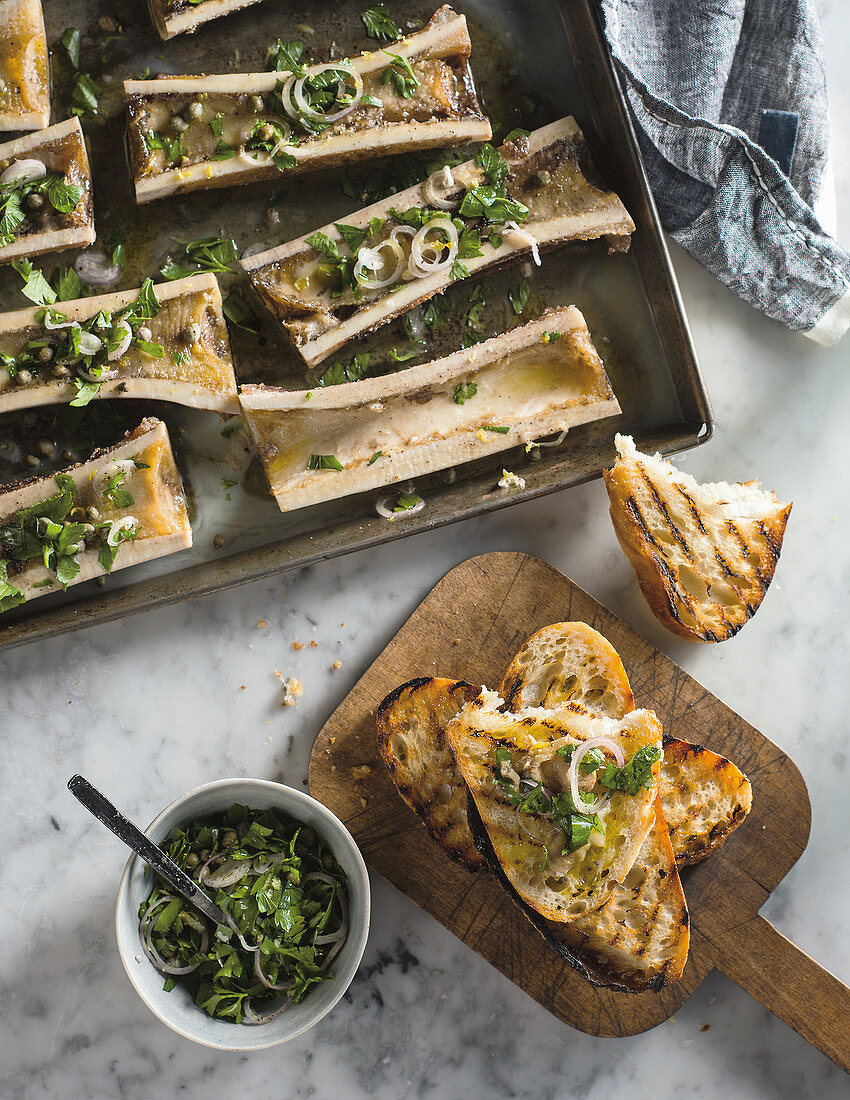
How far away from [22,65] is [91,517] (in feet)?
4.71

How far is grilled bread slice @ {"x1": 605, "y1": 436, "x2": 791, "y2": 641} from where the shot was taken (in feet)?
8.95

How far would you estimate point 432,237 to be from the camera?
9.41 ft

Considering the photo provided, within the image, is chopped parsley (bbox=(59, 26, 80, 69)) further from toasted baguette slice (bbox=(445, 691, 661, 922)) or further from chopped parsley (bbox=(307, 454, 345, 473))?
toasted baguette slice (bbox=(445, 691, 661, 922))

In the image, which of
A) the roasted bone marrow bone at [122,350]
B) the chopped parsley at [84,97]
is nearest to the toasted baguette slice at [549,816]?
the roasted bone marrow bone at [122,350]

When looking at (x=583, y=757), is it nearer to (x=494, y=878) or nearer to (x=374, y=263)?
(x=494, y=878)

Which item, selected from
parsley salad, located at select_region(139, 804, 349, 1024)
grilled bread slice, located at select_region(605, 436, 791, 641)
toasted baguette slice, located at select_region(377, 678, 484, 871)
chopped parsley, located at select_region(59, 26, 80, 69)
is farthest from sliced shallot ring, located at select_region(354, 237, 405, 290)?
parsley salad, located at select_region(139, 804, 349, 1024)

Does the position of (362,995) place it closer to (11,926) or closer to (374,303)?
(11,926)

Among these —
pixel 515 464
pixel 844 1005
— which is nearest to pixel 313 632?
pixel 515 464

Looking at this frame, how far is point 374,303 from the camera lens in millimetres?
2863

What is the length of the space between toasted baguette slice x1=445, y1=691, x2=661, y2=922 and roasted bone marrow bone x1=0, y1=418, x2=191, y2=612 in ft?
3.75

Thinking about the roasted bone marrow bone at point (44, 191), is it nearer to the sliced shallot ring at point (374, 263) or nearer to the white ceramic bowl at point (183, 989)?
the sliced shallot ring at point (374, 263)

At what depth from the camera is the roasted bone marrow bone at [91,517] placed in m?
2.72

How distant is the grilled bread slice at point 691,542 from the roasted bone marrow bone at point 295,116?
1.22 metres

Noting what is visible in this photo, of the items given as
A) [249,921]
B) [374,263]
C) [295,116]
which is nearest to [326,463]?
[374,263]
